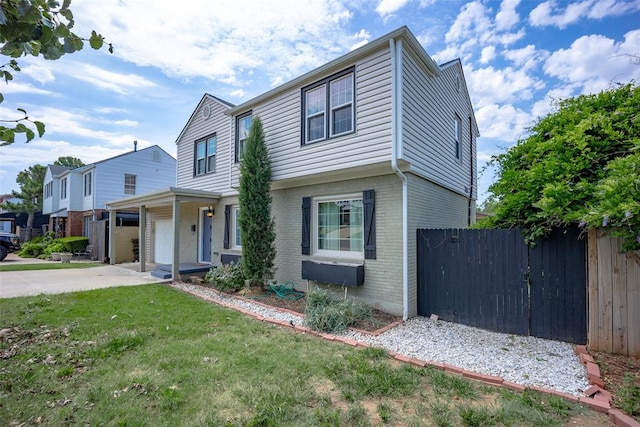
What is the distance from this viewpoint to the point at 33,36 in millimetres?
1555

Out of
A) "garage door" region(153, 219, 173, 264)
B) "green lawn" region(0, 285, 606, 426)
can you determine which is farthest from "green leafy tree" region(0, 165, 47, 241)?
"green lawn" region(0, 285, 606, 426)

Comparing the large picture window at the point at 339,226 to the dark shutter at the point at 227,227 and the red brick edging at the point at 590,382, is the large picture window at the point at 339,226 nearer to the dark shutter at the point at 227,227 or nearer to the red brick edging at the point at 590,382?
the red brick edging at the point at 590,382

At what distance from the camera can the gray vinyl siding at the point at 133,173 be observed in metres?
19.0

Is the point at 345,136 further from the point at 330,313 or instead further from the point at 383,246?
the point at 330,313

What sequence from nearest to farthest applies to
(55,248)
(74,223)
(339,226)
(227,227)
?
(339,226), (227,227), (55,248), (74,223)

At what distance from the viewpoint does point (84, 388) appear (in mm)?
3260

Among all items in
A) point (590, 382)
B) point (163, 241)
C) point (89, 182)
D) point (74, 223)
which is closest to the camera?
point (590, 382)

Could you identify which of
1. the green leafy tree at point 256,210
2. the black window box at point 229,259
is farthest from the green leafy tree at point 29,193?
the green leafy tree at point 256,210

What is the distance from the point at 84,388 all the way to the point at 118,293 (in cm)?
517

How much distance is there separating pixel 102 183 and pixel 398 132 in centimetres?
2014

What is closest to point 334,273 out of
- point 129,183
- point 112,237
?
point 112,237

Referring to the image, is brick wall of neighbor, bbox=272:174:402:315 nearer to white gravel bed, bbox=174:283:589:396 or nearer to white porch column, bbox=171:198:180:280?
white gravel bed, bbox=174:283:589:396

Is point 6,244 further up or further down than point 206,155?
further down

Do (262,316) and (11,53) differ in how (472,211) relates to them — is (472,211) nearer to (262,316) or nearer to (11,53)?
(262,316)
